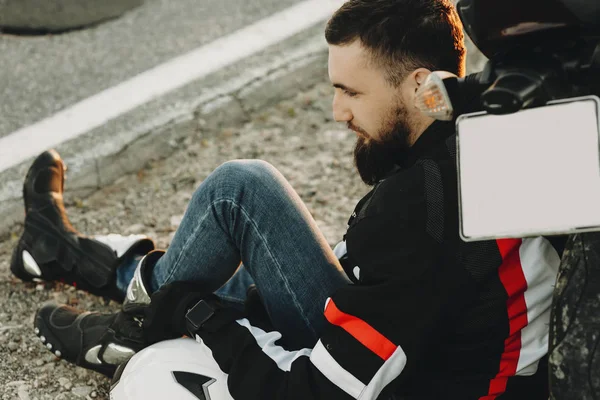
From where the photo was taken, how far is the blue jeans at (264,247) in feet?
6.98

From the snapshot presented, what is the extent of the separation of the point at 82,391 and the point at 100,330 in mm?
195

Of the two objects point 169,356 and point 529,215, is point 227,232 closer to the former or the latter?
point 169,356

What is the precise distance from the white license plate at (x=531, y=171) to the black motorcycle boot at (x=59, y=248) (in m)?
1.57

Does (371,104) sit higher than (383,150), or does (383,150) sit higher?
(371,104)

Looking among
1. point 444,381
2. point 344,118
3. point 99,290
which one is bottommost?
point 99,290

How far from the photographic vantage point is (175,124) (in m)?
3.80

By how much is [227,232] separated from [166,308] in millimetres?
263

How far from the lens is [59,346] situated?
98.5 inches

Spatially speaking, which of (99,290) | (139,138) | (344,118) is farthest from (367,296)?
(139,138)

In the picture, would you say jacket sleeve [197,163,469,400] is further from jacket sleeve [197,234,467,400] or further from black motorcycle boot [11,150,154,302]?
black motorcycle boot [11,150,154,302]

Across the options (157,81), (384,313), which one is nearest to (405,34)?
(384,313)

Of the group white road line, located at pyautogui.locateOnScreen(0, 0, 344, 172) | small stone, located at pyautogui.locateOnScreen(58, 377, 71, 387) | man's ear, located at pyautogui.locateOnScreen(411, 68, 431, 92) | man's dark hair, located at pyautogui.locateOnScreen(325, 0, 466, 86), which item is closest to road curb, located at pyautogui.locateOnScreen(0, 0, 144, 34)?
white road line, located at pyautogui.locateOnScreen(0, 0, 344, 172)

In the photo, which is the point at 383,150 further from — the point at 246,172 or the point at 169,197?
the point at 169,197

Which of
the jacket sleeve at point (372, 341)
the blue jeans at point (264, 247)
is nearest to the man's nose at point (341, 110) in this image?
the blue jeans at point (264, 247)
